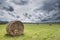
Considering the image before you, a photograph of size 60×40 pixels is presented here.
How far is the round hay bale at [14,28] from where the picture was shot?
823cm

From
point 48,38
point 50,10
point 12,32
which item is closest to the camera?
point 48,38

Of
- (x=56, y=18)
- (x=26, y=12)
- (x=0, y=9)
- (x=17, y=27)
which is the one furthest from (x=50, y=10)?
(x=17, y=27)

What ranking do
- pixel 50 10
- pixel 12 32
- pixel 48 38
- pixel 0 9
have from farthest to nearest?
1. pixel 50 10
2. pixel 0 9
3. pixel 12 32
4. pixel 48 38

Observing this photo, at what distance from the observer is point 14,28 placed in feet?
27.7

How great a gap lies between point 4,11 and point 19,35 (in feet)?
12.0

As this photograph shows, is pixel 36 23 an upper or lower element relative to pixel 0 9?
lower

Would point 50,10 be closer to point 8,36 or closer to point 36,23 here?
point 36,23

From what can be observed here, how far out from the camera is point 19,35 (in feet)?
27.6

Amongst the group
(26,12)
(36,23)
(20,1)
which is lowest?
(36,23)

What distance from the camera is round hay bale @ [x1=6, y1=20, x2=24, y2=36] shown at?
823 centimetres

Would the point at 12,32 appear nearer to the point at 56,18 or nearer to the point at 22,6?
the point at 22,6

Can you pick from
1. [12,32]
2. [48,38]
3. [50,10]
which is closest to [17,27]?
A: [12,32]

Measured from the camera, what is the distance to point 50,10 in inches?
487

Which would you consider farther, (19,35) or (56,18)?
(56,18)
